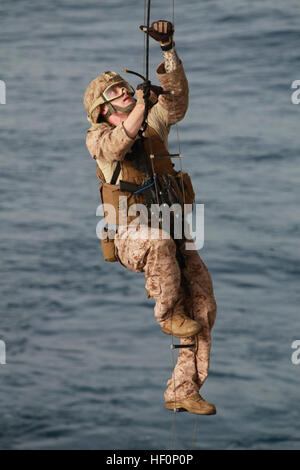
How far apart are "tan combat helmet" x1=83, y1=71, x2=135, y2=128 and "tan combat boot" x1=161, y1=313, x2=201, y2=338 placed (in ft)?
7.25

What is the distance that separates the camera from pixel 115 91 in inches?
509

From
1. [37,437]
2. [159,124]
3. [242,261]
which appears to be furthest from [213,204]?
[159,124]

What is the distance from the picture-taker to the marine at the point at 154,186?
12.7 metres

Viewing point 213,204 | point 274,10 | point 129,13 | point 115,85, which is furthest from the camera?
point 213,204

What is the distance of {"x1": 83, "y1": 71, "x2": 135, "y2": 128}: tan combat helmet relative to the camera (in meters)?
12.9

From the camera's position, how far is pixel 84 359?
12556 cm

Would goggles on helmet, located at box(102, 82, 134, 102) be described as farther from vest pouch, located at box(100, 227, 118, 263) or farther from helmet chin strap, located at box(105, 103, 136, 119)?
vest pouch, located at box(100, 227, 118, 263)

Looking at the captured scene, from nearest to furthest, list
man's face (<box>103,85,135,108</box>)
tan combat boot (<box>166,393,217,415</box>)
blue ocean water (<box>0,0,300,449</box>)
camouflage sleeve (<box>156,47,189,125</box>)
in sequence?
1. camouflage sleeve (<box>156,47,189,125</box>)
2. man's face (<box>103,85,135,108</box>)
3. tan combat boot (<box>166,393,217,415</box>)
4. blue ocean water (<box>0,0,300,449</box>)

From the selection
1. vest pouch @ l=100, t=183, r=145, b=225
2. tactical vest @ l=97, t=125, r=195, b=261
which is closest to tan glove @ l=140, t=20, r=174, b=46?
tactical vest @ l=97, t=125, r=195, b=261

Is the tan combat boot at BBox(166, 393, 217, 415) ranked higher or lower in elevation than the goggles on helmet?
lower

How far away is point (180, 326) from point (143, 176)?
1.62m

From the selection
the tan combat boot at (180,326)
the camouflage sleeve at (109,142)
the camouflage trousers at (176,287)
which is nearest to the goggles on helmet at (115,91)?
the camouflage sleeve at (109,142)

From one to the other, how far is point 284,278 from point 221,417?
16725 mm

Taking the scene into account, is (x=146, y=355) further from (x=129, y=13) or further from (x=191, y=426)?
(x=129, y=13)
